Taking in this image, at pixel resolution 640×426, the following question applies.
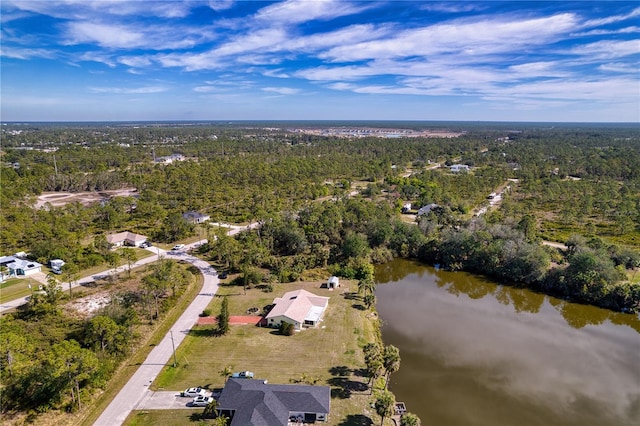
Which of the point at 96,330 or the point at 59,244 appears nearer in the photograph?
the point at 96,330

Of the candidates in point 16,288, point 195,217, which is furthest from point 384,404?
point 195,217

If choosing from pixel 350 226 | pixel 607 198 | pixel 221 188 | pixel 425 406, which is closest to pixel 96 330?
pixel 425 406

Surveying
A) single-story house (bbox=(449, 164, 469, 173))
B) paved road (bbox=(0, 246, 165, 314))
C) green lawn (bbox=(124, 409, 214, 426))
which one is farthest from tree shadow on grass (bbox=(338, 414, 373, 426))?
single-story house (bbox=(449, 164, 469, 173))

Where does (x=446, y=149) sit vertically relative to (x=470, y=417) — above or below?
above

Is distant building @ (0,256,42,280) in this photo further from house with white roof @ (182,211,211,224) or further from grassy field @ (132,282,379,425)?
grassy field @ (132,282,379,425)

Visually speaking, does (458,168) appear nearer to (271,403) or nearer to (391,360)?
(391,360)

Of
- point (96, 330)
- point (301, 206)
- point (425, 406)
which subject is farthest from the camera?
point (301, 206)

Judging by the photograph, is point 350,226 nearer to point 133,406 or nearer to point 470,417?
point 470,417
